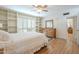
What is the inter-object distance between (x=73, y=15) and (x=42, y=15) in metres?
0.50

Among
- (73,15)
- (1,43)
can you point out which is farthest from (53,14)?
(1,43)

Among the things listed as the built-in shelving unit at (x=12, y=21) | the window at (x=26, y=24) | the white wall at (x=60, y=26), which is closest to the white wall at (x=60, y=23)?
the white wall at (x=60, y=26)

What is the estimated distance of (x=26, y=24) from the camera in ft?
5.70

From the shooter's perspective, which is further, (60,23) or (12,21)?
(60,23)

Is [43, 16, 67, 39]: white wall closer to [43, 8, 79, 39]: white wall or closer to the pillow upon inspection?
[43, 8, 79, 39]: white wall

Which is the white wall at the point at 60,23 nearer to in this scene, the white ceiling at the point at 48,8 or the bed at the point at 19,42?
the white ceiling at the point at 48,8

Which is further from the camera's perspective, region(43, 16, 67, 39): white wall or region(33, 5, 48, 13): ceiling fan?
region(43, 16, 67, 39): white wall

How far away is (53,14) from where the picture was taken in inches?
68.9

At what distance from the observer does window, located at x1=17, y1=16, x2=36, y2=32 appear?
1.68 meters

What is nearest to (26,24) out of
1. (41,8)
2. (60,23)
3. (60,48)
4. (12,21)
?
(12,21)

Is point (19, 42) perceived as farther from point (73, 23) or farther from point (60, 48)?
point (73, 23)

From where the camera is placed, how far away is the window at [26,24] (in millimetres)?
1683

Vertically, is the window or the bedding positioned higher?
the window

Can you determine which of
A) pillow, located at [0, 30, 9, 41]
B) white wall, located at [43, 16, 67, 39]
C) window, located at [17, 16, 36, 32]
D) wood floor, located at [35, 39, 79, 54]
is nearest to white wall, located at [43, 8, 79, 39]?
white wall, located at [43, 16, 67, 39]
